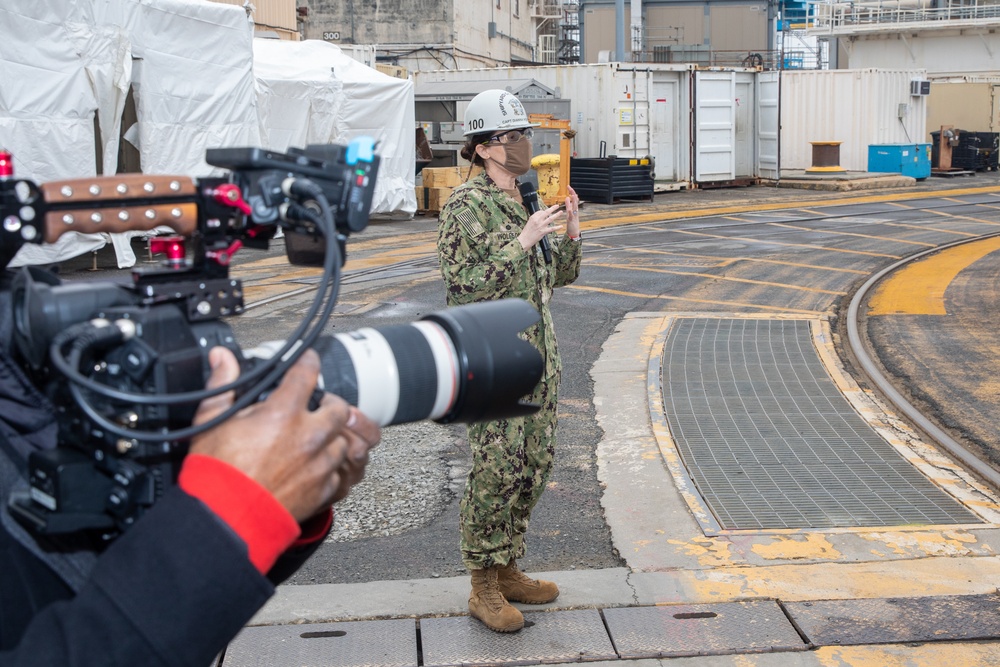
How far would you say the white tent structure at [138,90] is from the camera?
11.8m

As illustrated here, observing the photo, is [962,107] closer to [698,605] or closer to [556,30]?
[556,30]

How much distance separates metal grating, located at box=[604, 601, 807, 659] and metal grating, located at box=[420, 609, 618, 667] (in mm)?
74

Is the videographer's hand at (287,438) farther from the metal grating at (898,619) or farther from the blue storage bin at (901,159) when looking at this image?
the blue storage bin at (901,159)

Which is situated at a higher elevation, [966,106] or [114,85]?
[966,106]

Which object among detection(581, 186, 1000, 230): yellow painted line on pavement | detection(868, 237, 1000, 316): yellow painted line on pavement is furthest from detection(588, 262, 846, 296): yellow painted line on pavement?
detection(581, 186, 1000, 230): yellow painted line on pavement

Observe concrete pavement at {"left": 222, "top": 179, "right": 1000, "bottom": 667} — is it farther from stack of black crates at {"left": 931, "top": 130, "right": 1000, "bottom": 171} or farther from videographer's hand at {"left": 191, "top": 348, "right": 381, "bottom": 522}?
stack of black crates at {"left": 931, "top": 130, "right": 1000, "bottom": 171}

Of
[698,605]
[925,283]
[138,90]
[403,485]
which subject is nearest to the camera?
[698,605]

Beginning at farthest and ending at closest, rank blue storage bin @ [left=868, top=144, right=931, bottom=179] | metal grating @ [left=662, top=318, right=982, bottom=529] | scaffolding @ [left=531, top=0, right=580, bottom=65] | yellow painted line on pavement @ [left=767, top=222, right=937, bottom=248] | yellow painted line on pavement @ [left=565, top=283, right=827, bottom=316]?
scaffolding @ [left=531, top=0, right=580, bottom=65]
blue storage bin @ [left=868, top=144, right=931, bottom=179]
yellow painted line on pavement @ [left=767, top=222, right=937, bottom=248]
yellow painted line on pavement @ [left=565, top=283, right=827, bottom=316]
metal grating @ [left=662, top=318, right=982, bottom=529]

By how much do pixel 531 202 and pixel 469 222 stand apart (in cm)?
31

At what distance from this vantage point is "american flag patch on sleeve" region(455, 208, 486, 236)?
12.7 feet

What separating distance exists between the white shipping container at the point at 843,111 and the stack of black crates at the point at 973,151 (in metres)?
2.38

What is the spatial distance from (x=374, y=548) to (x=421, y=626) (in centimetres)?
85

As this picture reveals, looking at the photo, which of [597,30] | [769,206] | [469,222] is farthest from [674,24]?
[469,222]

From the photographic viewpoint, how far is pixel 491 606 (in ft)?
12.7
